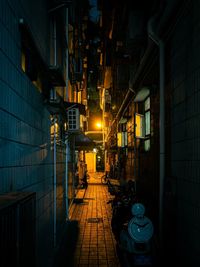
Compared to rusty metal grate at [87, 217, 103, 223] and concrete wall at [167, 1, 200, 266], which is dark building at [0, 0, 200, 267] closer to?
concrete wall at [167, 1, 200, 266]

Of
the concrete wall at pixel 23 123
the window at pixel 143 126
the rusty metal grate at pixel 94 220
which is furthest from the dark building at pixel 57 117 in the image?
the rusty metal grate at pixel 94 220

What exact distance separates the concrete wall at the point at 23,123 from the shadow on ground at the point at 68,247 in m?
0.42

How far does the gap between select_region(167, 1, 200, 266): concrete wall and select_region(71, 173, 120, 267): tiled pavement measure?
3027 mm

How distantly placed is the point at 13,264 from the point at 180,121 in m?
4.06

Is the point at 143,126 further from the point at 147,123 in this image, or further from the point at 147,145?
the point at 147,145

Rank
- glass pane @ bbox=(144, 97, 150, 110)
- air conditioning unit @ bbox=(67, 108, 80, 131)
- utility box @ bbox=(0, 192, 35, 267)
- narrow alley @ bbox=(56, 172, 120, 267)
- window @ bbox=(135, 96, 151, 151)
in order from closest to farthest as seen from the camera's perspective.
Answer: utility box @ bbox=(0, 192, 35, 267), narrow alley @ bbox=(56, 172, 120, 267), window @ bbox=(135, 96, 151, 151), glass pane @ bbox=(144, 97, 150, 110), air conditioning unit @ bbox=(67, 108, 80, 131)

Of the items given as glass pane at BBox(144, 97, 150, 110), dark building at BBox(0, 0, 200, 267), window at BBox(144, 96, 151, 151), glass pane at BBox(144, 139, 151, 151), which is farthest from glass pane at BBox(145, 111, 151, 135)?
dark building at BBox(0, 0, 200, 267)

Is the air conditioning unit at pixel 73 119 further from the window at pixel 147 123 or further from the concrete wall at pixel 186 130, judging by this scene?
the concrete wall at pixel 186 130

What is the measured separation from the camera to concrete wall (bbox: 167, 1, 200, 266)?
15.4 ft

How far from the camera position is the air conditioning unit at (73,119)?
11203 mm

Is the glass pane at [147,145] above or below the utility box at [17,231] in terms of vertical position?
above

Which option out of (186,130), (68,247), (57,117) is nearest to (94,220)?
(68,247)

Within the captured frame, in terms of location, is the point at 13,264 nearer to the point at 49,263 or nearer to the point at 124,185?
the point at 49,263

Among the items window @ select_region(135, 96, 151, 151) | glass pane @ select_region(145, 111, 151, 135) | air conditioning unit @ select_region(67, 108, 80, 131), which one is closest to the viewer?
window @ select_region(135, 96, 151, 151)
